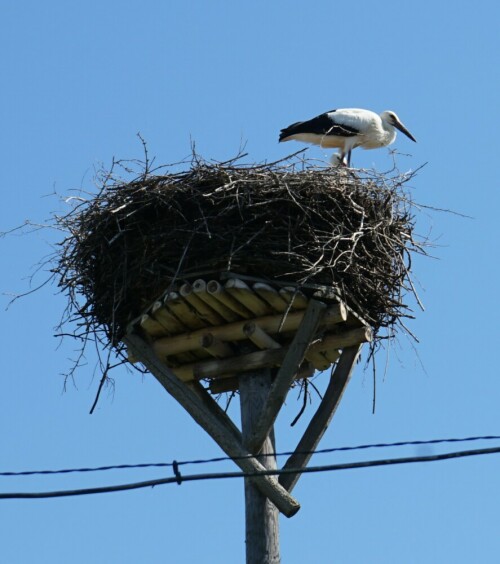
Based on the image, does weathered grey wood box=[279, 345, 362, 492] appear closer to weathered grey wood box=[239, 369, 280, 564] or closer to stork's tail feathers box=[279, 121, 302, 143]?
weathered grey wood box=[239, 369, 280, 564]

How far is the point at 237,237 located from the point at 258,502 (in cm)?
182

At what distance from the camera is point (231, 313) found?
402 inches

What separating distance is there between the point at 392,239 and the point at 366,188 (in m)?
0.42

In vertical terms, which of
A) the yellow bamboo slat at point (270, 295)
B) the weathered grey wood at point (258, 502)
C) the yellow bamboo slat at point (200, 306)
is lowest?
the weathered grey wood at point (258, 502)

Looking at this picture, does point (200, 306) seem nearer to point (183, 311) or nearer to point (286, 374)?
point (183, 311)

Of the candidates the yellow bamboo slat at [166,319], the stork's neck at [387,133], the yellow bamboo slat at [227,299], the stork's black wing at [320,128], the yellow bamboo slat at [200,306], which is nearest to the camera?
the yellow bamboo slat at [227,299]

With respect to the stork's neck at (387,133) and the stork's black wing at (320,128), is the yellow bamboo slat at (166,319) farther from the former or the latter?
the stork's neck at (387,133)

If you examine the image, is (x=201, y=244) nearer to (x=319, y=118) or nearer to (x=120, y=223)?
(x=120, y=223)

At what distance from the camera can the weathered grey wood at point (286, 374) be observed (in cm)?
973

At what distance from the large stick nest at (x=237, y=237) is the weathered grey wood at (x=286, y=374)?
259mm

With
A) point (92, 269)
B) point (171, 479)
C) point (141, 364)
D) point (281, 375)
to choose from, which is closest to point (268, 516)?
point (281, 375)

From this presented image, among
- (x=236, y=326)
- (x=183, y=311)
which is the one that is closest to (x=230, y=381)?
(x=236, y=326)

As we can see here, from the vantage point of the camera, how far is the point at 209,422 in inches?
393

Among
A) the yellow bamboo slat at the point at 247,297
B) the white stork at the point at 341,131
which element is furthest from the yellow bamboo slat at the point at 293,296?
the white stork at the point at 341,131
